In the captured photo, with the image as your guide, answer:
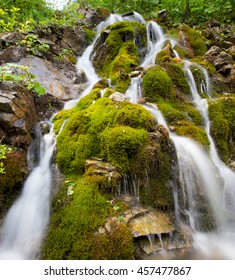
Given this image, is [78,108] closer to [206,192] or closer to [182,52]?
[206,192]

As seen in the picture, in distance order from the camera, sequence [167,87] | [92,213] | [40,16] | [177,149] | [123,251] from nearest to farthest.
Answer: [123,251]
[92,213]
[177,149]
[167,87]
[40,16]

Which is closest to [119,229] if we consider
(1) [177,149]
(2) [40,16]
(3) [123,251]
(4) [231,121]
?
(3) [123,251]

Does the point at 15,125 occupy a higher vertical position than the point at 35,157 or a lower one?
higher

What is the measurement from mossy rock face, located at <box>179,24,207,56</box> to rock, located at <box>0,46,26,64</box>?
7335mm

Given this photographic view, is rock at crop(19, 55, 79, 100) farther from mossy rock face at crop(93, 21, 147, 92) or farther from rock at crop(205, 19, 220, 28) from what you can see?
rock at crop(205, 19, 220, 28)

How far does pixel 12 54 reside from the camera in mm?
8586

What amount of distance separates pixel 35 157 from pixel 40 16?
34.3 feet

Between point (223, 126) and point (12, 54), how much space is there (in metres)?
7.61

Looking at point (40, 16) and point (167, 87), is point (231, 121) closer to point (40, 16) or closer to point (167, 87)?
point (167, 87)

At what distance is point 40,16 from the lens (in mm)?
12602

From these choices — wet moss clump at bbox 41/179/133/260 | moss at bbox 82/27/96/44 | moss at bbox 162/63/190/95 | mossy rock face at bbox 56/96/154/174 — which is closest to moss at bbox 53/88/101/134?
mossy rock face at bbox 56/96/154/174

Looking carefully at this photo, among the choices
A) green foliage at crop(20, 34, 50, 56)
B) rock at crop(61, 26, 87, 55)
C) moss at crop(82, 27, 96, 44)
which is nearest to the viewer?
green foliage at crop(20, 34, 50, 56)

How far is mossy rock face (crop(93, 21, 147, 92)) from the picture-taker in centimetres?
905

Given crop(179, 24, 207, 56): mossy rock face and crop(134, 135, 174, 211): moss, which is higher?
crop(179, 24, 207, 56): mossy rock face
